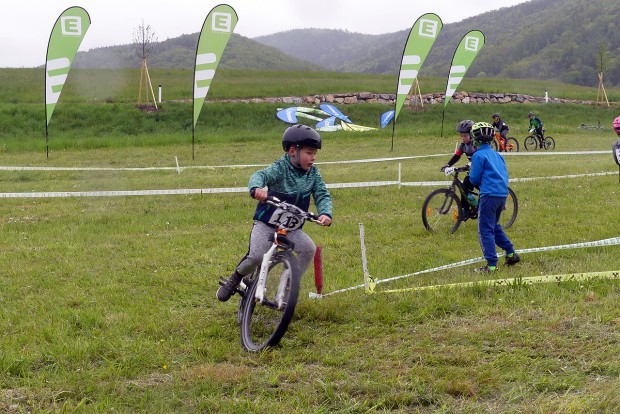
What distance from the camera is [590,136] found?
28625 mm

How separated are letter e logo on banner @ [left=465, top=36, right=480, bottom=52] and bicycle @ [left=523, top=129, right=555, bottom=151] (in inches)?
166

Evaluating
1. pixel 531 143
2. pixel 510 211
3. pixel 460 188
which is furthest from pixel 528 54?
pixel 460 188

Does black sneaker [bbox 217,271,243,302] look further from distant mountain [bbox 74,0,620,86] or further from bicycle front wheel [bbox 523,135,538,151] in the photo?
distant mountain [bbox 74,0,620,86]

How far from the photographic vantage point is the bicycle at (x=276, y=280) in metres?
4.41

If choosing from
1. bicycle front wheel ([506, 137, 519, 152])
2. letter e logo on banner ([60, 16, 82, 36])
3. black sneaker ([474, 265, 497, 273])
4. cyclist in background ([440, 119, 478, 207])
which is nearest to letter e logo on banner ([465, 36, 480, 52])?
bicycle front wheel ([506, 137, 519, 152])

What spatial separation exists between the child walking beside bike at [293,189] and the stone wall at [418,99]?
30.6 m

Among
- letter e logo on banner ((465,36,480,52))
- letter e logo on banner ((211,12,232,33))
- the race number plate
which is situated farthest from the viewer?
letter e logo on banner ((465,36,480,52))

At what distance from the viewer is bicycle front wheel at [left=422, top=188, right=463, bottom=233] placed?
8.84 m

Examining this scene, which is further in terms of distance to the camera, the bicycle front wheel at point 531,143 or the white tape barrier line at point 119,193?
the bicycle front wheel at point 531,143

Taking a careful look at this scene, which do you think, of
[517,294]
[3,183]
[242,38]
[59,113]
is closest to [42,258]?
[517,294]

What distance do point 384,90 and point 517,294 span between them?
115 ft

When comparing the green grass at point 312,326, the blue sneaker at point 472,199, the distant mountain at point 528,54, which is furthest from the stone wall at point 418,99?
the distant mountain at point 528,54

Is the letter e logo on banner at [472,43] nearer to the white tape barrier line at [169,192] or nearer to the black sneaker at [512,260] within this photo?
the white tape barrier line at [169,192]

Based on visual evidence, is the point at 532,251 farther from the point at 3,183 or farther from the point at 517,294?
the point at 3,183
